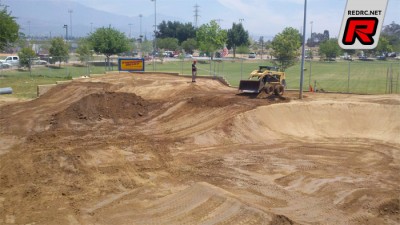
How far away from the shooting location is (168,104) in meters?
25.4

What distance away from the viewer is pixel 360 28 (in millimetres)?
3219

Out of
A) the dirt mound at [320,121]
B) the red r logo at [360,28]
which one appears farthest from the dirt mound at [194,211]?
the dirt mound at [320,121]

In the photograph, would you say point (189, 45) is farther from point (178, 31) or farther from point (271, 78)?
point (271, 78)

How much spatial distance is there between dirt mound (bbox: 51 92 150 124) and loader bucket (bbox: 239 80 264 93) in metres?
A: 6.00

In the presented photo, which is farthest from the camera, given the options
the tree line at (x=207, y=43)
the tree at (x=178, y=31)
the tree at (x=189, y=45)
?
the tree at (x=178, y=31)

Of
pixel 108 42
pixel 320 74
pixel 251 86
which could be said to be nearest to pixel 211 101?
pixel 251 86

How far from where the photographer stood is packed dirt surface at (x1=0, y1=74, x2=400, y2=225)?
10.2 metres

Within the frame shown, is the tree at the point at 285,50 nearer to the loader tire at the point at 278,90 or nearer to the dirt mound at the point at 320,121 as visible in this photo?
the loader tire at the point at 278,90

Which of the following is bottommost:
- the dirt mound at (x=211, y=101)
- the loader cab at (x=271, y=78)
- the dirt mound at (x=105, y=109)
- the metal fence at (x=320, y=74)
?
the dirt mound at (x=105, y=109)

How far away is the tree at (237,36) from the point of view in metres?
110

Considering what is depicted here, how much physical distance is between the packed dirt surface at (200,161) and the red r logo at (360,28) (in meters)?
6.33

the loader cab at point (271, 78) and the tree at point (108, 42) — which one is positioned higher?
the tree at point (108, 42)

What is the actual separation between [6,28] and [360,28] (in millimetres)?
45460

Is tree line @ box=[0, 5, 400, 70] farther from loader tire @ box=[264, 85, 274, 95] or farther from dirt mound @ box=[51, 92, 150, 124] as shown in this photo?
dirt mound @ box=[51, 92, 150, 124]
